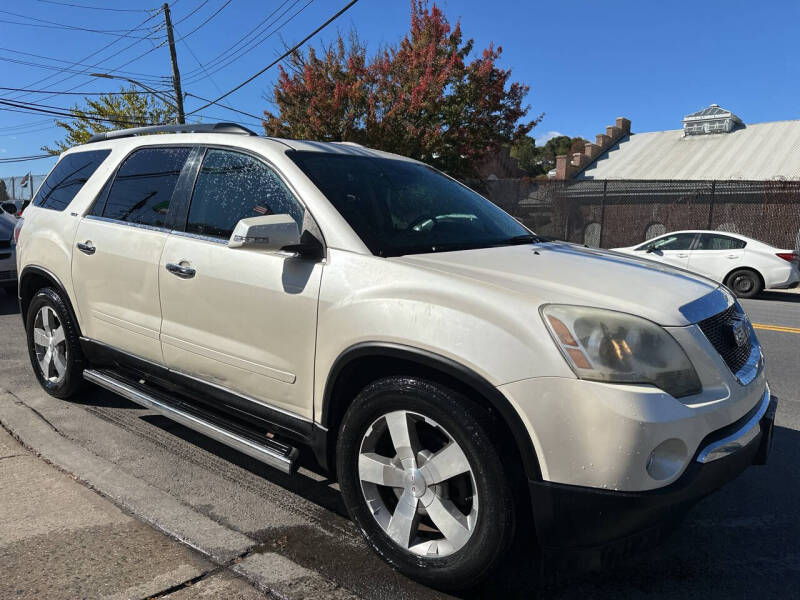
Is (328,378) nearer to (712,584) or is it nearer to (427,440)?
(427,440)

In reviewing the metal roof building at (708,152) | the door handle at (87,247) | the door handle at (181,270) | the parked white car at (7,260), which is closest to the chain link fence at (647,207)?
the parked white car at (7,260)

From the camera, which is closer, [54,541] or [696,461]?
[696,461]

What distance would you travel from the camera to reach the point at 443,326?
226cm

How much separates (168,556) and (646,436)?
1978mm

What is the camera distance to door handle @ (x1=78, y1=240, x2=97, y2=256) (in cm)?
396

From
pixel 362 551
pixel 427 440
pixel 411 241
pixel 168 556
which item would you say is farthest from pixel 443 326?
pixel 168 556

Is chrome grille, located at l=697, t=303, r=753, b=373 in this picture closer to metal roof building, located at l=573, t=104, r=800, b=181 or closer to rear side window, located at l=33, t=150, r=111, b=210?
rear side window, located at l=33, t=150, r=111, b=210

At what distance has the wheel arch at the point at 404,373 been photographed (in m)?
2.11

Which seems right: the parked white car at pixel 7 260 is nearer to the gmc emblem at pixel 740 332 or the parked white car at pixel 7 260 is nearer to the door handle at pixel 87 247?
the door handle at pixel 87 247

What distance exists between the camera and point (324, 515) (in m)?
3.05

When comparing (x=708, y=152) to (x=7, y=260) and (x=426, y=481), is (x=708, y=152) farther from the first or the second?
(x=426, y=481)

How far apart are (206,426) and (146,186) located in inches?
63.4

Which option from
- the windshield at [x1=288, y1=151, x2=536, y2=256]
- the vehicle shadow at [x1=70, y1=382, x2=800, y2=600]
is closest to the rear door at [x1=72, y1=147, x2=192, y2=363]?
the windshield at [x1=288, y1=151, x2=536, y2=256]

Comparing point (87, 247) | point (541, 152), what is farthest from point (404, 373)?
point (541, 152)
